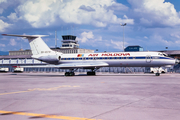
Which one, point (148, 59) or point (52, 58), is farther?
point (52, 58)

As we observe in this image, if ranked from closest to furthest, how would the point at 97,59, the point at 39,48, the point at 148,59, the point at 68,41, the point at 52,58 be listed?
the point at 148,59 < the point at 97,59 < the point at 52,58 < the point at 39,48 < the point at 68,41

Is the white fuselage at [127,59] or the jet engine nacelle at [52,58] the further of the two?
the jet engine nacelle at [52,58]

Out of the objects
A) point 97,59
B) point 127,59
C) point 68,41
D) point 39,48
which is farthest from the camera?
point 68,41

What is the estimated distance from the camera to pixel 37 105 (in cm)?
932

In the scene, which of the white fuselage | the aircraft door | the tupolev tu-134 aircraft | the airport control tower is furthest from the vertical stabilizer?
the airport control tower

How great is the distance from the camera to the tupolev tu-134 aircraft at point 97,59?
112 ft

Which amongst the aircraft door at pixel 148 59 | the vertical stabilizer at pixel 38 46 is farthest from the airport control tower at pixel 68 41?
the aircraft door at pixel 148 59

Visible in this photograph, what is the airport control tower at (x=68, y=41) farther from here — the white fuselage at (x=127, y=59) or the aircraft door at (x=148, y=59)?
the aircraft door at (x=148, y=59)

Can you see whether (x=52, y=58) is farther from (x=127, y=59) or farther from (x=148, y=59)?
(x=148, y=59)

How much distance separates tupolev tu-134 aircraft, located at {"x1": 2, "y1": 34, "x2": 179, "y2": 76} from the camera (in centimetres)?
3428

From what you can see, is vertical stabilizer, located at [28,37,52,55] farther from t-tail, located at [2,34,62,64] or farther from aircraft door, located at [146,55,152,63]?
aircraft door, located at [146,55,152,63]

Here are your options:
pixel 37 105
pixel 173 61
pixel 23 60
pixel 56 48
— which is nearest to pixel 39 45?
pixel 173 61

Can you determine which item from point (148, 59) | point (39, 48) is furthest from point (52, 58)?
point (148, 59)

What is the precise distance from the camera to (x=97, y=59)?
37.4 m
